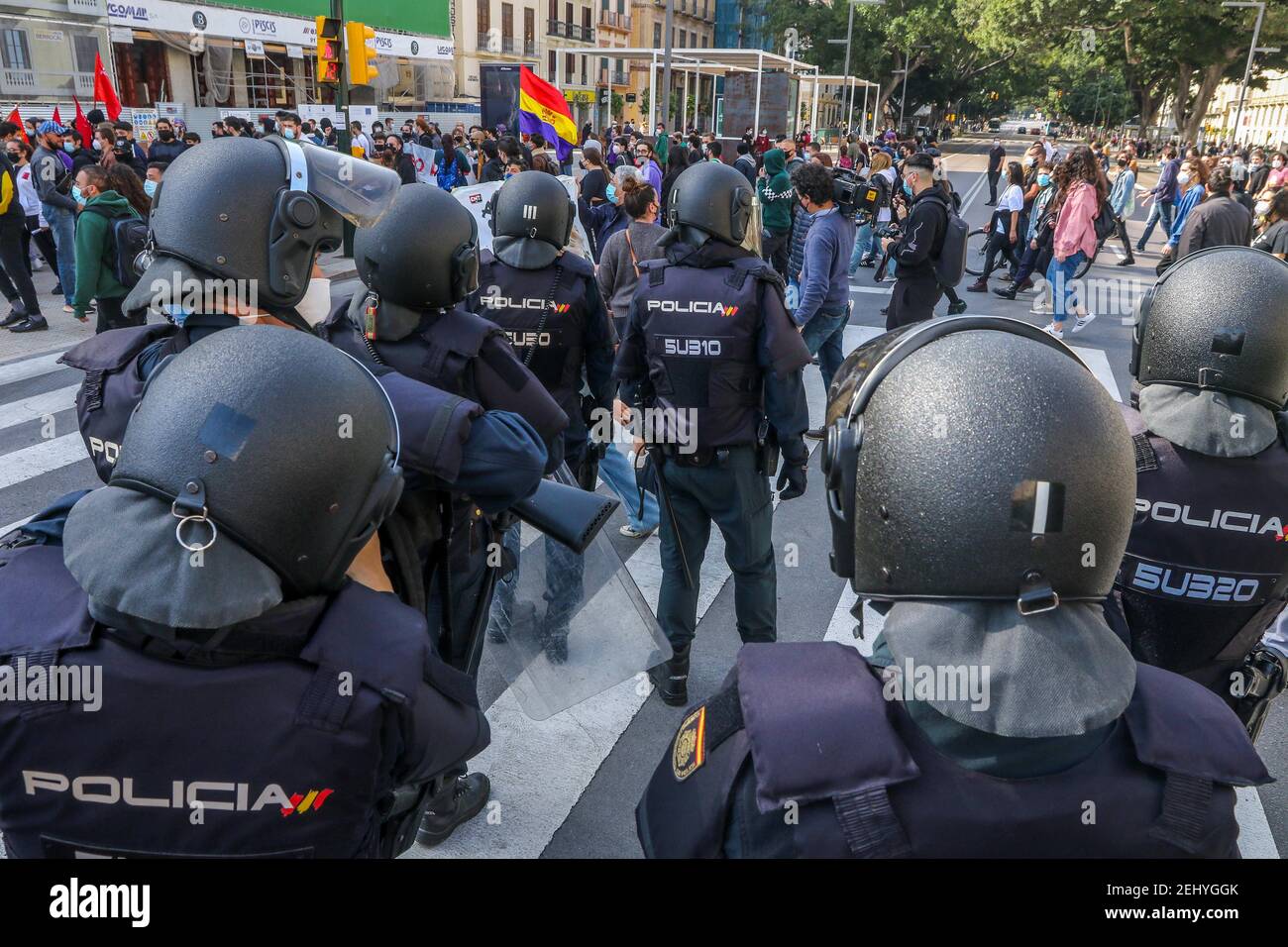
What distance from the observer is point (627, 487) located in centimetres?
568

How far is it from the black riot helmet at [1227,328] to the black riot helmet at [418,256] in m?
1.95

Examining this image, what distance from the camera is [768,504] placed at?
3.86 meters

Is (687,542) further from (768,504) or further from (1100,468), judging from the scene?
(1100,468)

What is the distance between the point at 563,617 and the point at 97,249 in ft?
20.5

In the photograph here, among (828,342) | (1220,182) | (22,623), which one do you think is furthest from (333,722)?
(1220,182)

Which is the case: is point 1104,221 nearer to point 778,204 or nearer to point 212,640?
point 778,204

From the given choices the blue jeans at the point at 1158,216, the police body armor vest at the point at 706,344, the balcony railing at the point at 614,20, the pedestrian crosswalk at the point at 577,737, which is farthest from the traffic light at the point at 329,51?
the balcony railing at the point at 614,20

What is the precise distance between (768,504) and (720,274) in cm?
96

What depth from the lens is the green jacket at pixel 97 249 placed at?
7.29m

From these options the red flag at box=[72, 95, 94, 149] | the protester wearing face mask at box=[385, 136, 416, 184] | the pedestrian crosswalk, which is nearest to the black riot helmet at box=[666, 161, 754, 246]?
the pedestrian crosswalk

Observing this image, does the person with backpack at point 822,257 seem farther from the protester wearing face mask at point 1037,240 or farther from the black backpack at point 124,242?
the protester wearing face mask at point 1037,240

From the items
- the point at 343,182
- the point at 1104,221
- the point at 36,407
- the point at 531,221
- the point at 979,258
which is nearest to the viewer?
the point at 343,182

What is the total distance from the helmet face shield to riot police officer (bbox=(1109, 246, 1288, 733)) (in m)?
2.19

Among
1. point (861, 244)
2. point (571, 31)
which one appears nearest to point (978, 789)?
point (861, 244)
